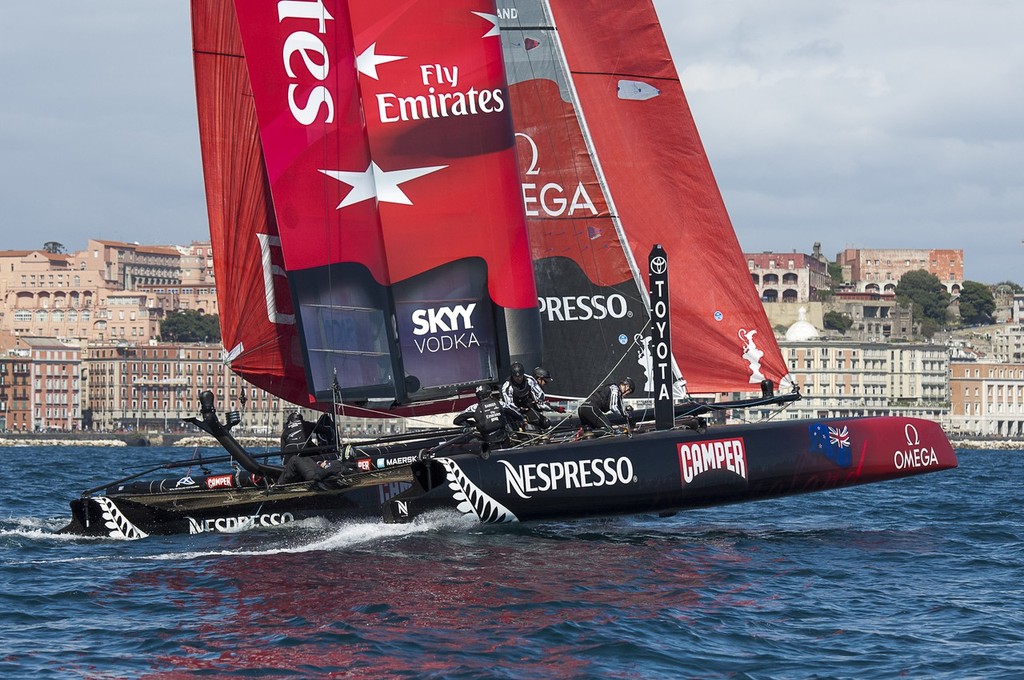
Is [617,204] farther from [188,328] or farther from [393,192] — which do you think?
[188,328]

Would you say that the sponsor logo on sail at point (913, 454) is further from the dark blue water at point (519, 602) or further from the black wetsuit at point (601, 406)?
the black wetsuit at point (601, 406)

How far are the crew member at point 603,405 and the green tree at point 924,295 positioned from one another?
143919 mm

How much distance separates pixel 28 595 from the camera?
487 inches

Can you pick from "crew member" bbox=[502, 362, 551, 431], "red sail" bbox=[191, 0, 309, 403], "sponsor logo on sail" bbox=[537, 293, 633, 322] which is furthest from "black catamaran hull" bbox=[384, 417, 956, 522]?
"red sail" bbox=[191, 0, 309, 403]

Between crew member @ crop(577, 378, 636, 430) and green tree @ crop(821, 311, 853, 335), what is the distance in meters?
127

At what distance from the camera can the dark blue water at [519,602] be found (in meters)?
10.1

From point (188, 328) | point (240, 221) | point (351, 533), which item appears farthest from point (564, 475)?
point (188, 328)

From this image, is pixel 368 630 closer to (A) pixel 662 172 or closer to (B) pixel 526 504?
(B) pixel 526 504

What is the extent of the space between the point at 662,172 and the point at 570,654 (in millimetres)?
9430

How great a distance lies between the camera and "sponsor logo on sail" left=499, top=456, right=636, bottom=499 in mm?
14984

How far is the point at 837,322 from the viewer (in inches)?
5625

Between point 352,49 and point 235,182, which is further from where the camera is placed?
point 235,182

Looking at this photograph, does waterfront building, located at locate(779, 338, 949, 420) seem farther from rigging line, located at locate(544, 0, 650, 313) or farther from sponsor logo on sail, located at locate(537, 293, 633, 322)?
sponsor logo on sail, located at locate(537, 293, 633, 322)

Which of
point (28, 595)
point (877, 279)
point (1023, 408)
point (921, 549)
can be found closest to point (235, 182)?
point (28, 595)
